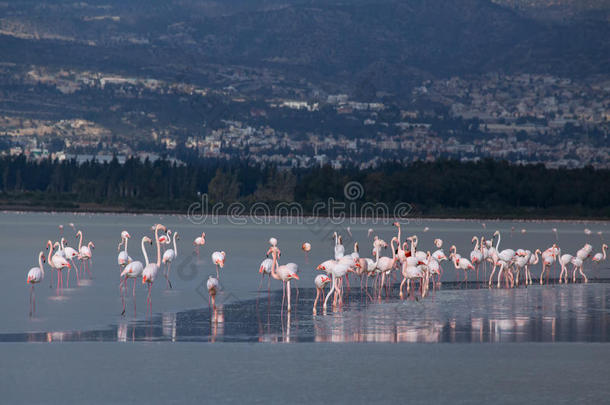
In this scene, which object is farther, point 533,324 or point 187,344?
point 533,324

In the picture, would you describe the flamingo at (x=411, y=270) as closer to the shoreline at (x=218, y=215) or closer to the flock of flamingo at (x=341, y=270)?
the flock of flamingo at (x=341, y=270)

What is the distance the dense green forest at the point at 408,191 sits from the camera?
107750 mm

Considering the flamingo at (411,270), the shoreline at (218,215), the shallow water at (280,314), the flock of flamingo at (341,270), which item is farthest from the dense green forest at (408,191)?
the flamingo at (411,270)

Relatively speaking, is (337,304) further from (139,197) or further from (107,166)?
(107,166)

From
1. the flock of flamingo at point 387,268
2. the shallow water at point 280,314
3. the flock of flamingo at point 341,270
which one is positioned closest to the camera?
the shallow water at point 280,314

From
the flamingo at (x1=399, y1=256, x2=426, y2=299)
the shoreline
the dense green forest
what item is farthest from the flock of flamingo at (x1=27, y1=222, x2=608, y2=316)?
the dense green forest

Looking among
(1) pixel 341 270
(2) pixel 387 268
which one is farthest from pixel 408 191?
(1) pixel 341 270

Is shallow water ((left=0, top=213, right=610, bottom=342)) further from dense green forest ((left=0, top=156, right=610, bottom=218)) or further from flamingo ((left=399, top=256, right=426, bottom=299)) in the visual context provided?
Result: dense green forest ((left=0, top=156, right=610, bottom=218))

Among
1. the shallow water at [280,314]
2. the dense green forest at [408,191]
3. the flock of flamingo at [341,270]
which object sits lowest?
the shallow water at [280,314]

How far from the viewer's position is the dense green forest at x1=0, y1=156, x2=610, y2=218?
354 ft

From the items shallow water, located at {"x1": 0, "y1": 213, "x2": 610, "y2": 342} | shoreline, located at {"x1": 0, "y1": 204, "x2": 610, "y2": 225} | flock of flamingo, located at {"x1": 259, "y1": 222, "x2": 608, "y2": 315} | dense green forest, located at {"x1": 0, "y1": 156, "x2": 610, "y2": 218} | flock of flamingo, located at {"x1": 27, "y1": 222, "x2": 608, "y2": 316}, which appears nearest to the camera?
shallow water, located at {"x1": 0, "y1": 213, "x2": 610, "y2": 342}

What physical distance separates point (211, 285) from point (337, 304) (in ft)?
9.57

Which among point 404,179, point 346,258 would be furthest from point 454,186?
point 346,258

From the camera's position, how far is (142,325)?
690 inches
